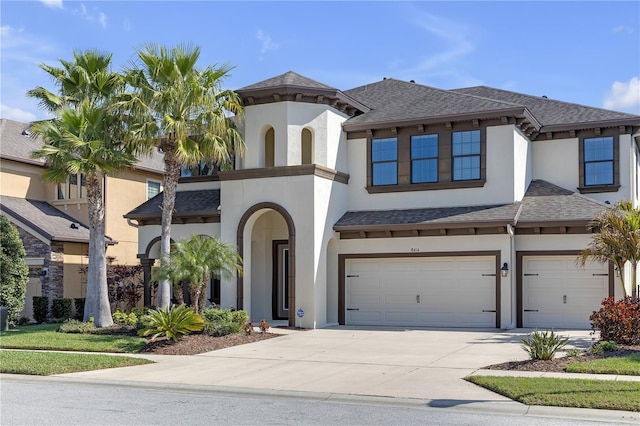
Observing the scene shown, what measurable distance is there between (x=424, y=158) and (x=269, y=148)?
551cm

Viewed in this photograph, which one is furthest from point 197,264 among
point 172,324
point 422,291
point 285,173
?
point 422,291

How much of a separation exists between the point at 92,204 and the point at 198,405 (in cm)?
1304

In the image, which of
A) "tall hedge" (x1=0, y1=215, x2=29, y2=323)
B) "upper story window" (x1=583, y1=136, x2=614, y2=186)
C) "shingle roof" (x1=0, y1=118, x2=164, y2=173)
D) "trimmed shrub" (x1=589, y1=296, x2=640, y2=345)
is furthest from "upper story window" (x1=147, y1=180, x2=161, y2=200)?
"trimmed shrub" (x1=589, y1=296, x2=640, y2=345)

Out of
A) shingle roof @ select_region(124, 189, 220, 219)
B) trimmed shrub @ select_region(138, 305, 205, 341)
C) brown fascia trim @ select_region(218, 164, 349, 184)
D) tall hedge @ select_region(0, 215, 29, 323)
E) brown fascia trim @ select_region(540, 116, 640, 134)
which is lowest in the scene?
trimmed shrub @ select_region(138, 305, 205, 341)

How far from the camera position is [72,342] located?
19.4 meters

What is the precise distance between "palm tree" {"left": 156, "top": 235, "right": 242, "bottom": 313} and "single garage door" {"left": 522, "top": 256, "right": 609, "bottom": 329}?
367 inches

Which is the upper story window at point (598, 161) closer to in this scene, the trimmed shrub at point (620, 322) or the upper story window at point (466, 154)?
the upper story window at point (466, 154)

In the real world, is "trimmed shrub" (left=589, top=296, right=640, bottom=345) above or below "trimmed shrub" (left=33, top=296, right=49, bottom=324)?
above

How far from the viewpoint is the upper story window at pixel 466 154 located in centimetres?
2430

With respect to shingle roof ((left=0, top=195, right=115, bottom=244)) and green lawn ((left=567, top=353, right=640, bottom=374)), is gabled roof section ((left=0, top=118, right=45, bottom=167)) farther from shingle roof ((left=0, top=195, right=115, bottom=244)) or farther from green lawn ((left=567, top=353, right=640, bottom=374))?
green lawn ((left=567, top=353, right=640, bottom=374))

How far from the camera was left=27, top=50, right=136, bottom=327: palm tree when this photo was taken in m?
22.3

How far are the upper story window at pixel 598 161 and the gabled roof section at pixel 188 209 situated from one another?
41.7 ft

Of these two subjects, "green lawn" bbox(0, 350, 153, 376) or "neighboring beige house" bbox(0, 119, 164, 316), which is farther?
"neighboring beige house" bbox(0, 119, 164, 316)

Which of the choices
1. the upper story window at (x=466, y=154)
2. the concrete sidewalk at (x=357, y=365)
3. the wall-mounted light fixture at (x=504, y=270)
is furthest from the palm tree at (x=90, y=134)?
the wall-mounted light fixture at (x=504, y=270)
